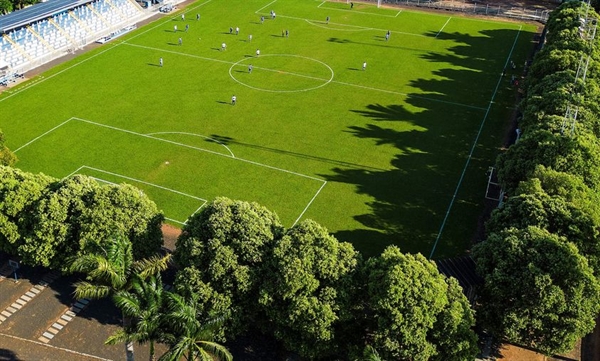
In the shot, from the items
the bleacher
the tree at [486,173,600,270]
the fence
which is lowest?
the tree at [486,173,600,270]

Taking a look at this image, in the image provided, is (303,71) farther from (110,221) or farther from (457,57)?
(110,221)

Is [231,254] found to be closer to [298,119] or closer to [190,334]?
[190,334]

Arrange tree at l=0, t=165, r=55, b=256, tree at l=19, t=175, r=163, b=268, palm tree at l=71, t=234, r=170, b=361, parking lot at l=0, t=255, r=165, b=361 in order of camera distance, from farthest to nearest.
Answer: tree at l=0, t=165, r=55, b=256 → tree at l=19, t=175, r=163, b=268 → parking lot at l=0, t=255, r=165, b=361 → palm tree at l=71, t=234, r=170, b=361

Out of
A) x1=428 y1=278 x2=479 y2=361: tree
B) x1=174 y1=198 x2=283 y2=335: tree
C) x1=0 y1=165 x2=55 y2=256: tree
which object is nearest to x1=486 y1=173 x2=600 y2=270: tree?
x1=428 y1=278 x2=479 y2=361: tree

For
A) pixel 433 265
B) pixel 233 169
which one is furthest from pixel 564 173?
pixel 233 169

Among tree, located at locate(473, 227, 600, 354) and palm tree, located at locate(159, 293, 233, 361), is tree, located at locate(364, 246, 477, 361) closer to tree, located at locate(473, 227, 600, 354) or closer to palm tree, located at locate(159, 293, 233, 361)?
tree, located at locate(473, 227, 600, 354)

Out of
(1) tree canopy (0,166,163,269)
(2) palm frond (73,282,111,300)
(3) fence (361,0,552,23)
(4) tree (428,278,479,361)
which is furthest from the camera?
(3) fence (361,0,552,23)

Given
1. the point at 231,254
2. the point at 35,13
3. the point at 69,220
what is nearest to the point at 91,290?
the point at 231,254

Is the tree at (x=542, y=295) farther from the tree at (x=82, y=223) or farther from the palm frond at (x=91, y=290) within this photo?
the tree at (x=82, y=223)
